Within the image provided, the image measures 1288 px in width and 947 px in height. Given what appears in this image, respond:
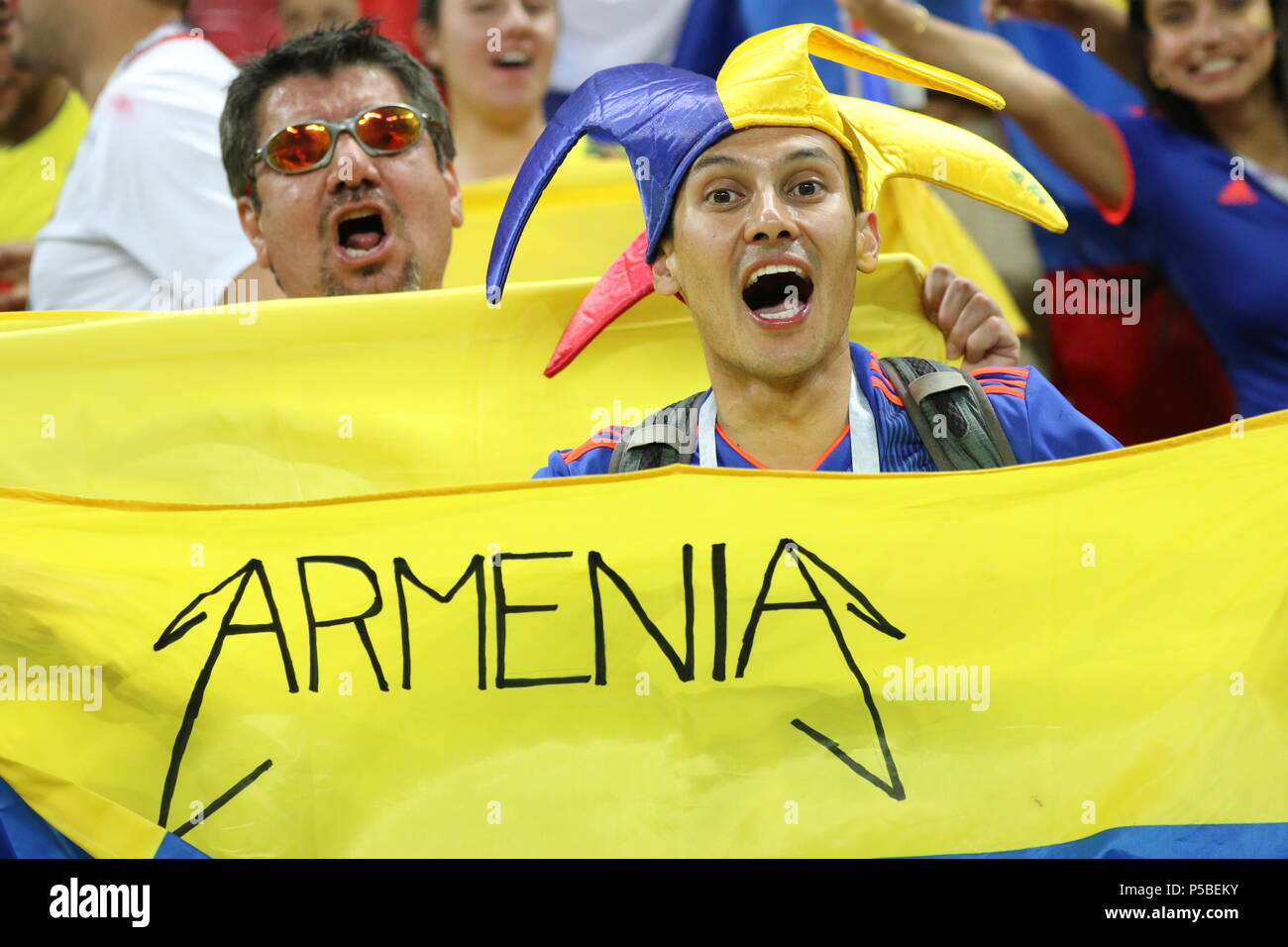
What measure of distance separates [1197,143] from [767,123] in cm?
181

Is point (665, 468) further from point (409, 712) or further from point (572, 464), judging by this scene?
point (409, 712)

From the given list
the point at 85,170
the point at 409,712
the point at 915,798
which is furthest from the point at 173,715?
the point at 85,170

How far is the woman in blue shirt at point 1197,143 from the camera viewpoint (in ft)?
13.0

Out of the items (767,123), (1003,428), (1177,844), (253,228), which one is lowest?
(1177,844)

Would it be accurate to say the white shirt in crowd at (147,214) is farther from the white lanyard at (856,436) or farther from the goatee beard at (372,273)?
the white lanyard at (856,436)

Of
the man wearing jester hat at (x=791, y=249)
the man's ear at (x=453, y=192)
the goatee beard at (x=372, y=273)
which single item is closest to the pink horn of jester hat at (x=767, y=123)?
the man wearing jester hat at (x=791, y=249)

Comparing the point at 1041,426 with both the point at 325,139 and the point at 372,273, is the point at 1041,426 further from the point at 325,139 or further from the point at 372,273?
the point at 325,139

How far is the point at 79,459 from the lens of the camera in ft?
9.94

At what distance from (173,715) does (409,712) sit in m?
0.34

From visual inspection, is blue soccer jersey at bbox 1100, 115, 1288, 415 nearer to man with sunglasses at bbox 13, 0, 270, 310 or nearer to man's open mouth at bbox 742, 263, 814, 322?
man's open mouth at bbox 742, 263, 814, 322

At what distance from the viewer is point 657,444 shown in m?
2.68

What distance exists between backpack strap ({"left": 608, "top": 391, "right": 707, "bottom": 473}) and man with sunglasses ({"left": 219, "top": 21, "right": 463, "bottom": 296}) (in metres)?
0.90

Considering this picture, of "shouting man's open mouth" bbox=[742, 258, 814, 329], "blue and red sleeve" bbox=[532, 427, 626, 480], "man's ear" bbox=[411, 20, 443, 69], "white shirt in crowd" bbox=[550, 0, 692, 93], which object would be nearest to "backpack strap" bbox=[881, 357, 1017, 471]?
"shouting man's open mouth" bbox=[742, 258, 814, 329]

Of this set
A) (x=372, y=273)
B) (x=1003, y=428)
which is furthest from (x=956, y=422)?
(x=372, y=273)
